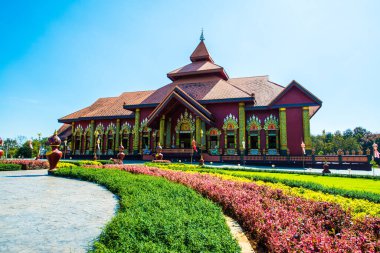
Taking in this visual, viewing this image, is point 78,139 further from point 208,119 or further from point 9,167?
point 208,119

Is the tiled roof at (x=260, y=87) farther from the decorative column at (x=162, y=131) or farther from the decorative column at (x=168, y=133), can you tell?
the decorative column at (x=162, y=131)

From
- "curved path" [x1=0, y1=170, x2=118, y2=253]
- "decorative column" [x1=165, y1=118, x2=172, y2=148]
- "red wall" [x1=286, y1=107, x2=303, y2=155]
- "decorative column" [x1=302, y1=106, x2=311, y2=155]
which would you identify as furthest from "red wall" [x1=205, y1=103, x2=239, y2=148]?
"curved path" [x1=0, y1=170, x2=118, y2=253]

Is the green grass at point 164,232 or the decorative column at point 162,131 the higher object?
the decorative column at point 162,131

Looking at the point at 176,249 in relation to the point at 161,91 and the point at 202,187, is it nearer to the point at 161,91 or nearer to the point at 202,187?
the point at 202,187

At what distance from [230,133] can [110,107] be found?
52.9 ft

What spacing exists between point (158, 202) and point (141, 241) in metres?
1.64

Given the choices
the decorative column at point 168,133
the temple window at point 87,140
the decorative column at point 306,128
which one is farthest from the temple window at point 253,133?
the temple window at point 87,140

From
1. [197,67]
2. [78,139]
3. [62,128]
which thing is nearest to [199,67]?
[197,67]

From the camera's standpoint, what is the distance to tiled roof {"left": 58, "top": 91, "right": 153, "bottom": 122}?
1124 inches

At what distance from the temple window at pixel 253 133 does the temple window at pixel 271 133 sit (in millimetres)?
738

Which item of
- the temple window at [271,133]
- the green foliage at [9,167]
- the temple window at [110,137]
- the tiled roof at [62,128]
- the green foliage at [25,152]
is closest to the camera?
the green foliage at [9,167]

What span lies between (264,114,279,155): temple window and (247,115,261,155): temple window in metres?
0.74

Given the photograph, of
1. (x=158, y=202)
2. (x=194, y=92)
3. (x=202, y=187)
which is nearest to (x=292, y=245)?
(x=158, y=202)

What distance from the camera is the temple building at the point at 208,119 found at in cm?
2085
